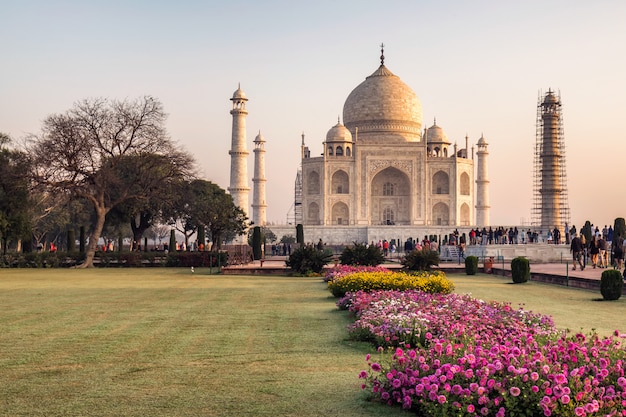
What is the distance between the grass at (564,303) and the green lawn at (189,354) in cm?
4

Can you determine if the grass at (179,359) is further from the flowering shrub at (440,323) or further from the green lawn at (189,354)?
the flowering shrub at (440,323)

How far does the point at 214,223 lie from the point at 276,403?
31.3 meters

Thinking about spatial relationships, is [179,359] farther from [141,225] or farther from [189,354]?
[141,225]

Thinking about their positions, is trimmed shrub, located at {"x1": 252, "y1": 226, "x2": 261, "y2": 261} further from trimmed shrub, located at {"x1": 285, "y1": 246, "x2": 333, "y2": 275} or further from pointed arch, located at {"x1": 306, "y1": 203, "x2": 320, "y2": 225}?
pointed arch, located at {"x1": 306, "y1": 203, "x2": 320, "y2": 225}

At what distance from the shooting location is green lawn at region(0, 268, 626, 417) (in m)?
5.71

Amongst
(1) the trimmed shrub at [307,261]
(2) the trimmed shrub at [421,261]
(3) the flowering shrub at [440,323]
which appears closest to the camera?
(3) the flowering shrub at [440,323]

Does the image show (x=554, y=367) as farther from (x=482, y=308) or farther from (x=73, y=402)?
(x=482, y=308)

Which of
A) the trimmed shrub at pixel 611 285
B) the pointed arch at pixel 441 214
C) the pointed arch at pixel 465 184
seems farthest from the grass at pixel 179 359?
the pointed arch at pixel 465 184

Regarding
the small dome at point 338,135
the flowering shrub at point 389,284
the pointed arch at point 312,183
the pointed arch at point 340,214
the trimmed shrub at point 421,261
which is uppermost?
the small dome at point 338,135

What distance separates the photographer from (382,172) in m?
63.3

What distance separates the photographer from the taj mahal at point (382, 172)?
60.6 meters

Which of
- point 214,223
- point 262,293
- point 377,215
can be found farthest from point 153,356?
point 377,215

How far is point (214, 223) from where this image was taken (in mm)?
36656

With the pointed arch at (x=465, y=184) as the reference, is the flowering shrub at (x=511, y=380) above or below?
below
